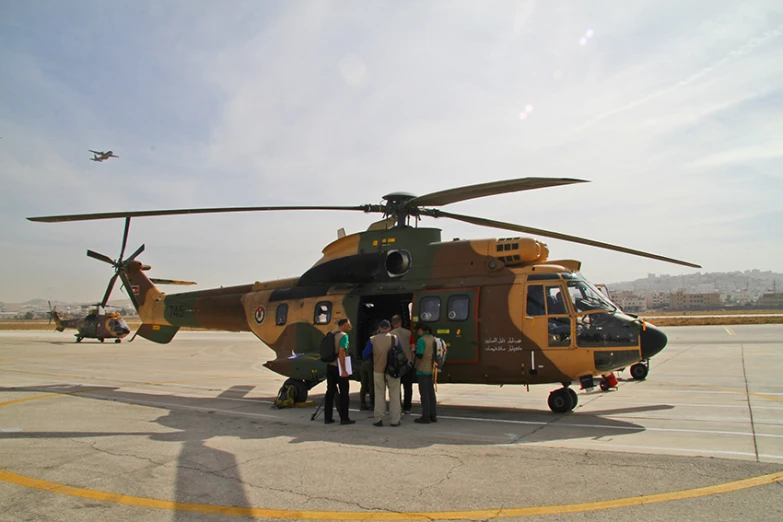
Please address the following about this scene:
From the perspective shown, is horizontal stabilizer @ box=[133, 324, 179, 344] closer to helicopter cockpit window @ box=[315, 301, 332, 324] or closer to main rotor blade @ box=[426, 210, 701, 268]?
helicopter cockpit window @ box=[315, 301, 332, 324]

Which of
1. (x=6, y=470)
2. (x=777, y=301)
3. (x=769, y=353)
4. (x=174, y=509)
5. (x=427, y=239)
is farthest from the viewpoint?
(x=777, y=301)

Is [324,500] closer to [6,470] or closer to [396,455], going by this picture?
[396,455]

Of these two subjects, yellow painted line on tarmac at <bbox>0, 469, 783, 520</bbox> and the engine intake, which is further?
the engine intake

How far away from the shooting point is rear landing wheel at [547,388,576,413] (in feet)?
30.9

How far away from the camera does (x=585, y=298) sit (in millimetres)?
9281

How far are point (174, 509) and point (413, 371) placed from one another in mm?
5339

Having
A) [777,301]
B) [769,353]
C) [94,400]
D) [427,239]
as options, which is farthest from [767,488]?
[777,301]

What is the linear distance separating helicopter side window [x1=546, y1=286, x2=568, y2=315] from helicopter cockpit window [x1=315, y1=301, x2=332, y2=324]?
4.84 meters

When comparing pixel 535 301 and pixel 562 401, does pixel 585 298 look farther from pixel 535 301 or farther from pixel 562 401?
pixel 562 401

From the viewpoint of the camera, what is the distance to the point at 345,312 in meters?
11.3

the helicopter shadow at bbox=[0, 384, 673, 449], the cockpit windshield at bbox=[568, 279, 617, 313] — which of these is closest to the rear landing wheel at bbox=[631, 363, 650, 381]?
the helicopter shadow at bbox=[0, 384, 673, 449]

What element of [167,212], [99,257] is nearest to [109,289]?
[99,257]

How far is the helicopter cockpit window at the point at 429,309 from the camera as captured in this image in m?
10.3

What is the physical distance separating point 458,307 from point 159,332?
9820 millimetres
